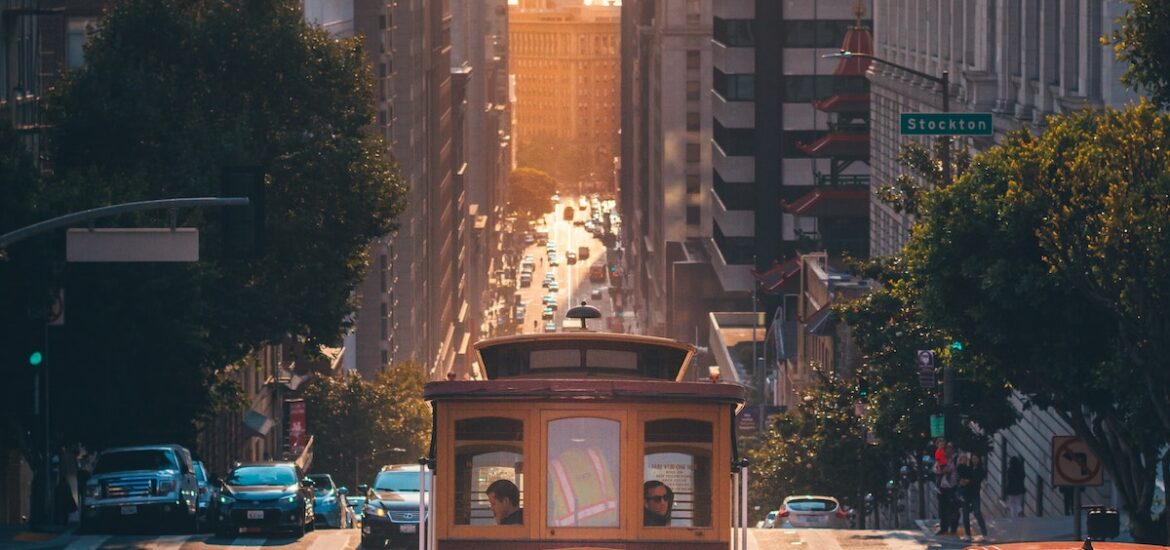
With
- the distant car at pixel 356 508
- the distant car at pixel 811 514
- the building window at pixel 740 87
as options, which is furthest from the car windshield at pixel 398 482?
the building window at pixel 740 87

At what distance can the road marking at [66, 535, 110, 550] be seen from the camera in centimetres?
3216

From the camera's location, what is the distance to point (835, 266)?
110625mm

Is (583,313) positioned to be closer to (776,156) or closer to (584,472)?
(584,472)

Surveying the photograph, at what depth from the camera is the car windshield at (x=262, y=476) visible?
118 feet

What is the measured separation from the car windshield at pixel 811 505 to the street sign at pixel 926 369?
318 inches

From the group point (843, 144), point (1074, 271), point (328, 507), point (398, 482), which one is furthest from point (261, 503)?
point (843, 144)

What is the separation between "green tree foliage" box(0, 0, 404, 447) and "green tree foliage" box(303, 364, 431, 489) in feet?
148

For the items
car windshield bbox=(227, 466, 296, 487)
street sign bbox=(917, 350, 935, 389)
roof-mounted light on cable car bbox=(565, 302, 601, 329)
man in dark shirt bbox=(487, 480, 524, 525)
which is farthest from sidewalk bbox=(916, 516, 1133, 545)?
man in dark shirt bbox=(487, 480, 524, 525)

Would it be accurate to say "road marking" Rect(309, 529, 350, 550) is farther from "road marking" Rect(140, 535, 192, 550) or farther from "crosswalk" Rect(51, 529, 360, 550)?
"road marking" Rect(140, 535, 192, 550)

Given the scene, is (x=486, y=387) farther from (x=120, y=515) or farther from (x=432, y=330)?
(x=432, y=330)

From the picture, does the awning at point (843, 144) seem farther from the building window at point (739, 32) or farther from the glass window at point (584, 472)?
the glass window at point (584, 472)

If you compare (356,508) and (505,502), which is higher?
(505,502)

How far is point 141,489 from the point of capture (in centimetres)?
3550

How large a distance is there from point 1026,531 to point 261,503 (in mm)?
13562
